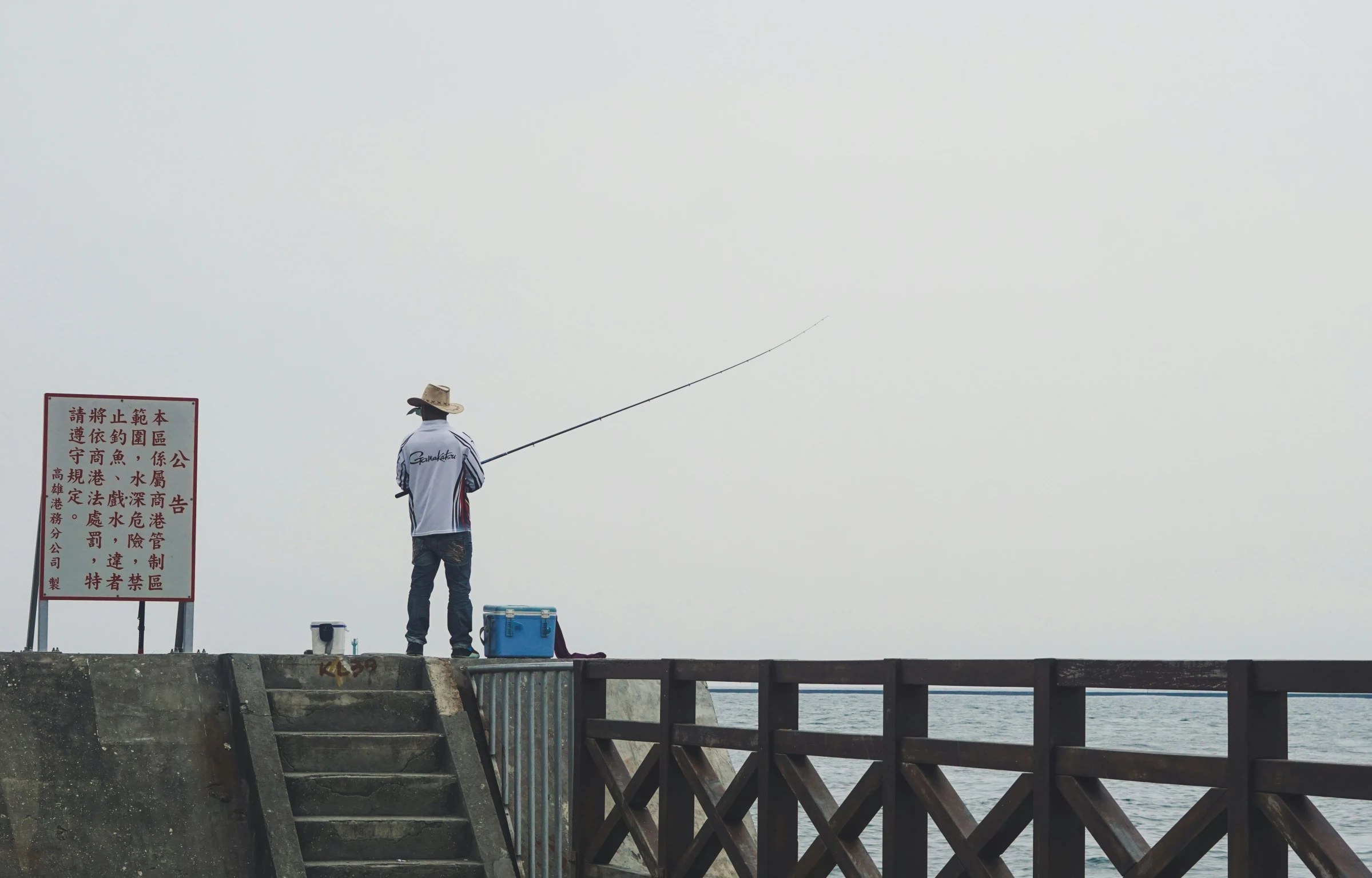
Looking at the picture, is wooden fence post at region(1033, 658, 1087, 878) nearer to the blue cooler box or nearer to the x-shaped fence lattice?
the x-shaped fence lattice

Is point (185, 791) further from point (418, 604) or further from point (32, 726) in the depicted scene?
point (418, 604)

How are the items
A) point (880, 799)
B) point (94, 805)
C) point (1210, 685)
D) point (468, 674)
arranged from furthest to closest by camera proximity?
point (468, 674)
point (94, 805)
point (880, 799)
point (1210, 685)

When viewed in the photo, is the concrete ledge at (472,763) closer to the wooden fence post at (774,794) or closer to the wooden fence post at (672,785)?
the wooden fence post at (672,785)

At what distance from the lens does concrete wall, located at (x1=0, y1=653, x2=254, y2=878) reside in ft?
25.2

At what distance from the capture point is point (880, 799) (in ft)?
17.6

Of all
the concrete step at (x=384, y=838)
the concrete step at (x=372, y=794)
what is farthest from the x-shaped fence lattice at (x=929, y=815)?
the concrete step at (x=372, y=794)

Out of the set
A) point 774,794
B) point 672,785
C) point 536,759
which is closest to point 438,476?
point 536,759

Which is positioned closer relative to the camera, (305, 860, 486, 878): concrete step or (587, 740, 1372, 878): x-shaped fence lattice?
(587, 740, 1372, 878): x-shaped fence lattice

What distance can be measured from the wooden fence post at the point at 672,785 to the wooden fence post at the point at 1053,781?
213 cm

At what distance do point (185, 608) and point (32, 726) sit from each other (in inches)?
54.7

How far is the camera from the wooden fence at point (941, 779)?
402 centimetres

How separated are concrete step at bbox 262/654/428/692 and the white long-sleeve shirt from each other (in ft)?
3.02

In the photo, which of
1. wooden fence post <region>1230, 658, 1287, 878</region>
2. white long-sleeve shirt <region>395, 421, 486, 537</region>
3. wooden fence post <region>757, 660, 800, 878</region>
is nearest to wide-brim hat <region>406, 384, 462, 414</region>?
white long-sleeve shirt <region>395, 421, 486, 537</region>

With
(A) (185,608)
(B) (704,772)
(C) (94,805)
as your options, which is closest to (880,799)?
(B) (704,772)
